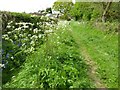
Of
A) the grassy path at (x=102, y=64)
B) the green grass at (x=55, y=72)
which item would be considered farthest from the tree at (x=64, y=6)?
the green grass at (x=55, y=72)

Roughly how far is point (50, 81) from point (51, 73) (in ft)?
0.71

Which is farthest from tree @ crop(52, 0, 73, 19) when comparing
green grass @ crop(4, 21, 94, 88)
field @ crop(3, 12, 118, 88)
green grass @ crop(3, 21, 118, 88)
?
green grass @ crop(4, 21, 94, 88)

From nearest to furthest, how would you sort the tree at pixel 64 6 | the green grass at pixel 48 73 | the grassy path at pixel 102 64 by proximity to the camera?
1. the green grass at pixel 48 73
2. the grassy path at pixel 102 64
3. the tree at pixel 64 6

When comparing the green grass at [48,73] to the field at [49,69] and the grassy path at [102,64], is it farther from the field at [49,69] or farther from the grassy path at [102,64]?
the grassy path at [102,64]

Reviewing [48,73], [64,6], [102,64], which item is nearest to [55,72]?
[48,73]

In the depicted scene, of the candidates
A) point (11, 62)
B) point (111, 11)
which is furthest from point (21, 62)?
point (111, 11)

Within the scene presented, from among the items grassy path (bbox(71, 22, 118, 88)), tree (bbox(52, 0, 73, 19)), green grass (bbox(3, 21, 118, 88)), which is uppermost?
tree (bbox(52, 0, 73, 19))

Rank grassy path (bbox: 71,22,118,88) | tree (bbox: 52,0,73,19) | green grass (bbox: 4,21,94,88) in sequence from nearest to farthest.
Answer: green grass (bbox: 4,21,94,88), grassy path (bbox: 71,22,118,88), tree (bbox: 52,0,73,19)

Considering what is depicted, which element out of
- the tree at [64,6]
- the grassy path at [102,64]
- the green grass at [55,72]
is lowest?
the grassy path at [102,64]

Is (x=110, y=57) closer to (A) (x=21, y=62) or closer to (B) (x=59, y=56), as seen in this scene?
(B) (x=59, y=56)

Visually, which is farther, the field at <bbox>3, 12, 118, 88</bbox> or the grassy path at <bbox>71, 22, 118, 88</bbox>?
the grassy path at <bbox>71, 22, 118, 88</bbox>

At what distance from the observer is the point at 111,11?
2238cm

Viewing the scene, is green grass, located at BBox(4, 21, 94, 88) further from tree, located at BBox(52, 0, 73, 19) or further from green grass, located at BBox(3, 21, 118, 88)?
tree, located at BBox(52, 0, 73, 19)

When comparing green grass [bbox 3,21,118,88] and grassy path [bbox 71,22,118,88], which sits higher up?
green grass [bbox 3,21,118,88]
